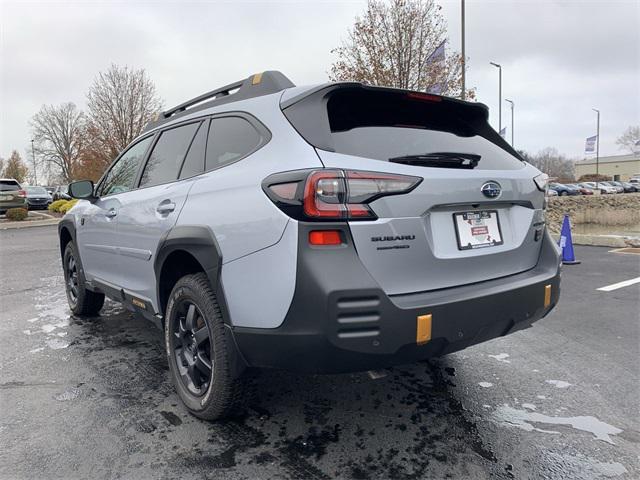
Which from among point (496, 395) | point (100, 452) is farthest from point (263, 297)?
point (496, 395)

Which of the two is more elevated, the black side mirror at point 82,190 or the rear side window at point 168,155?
the rear side window at point 168,155

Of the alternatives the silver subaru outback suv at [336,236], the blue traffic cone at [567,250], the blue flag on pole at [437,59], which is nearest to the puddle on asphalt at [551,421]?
the silver subaru outback suv at [336,236]

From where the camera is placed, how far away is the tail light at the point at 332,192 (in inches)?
78.2

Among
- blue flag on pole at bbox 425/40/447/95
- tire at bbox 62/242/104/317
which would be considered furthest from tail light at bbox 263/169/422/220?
blue flag on pole at bbox 425/40/447/95

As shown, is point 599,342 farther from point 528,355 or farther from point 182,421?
point 182,421

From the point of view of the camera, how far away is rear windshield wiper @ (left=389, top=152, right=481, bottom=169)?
222 centimetres

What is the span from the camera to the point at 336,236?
6.53 ft

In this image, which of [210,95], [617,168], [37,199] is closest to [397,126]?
[210,95]

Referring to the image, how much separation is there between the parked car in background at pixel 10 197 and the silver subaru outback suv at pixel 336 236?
22.5 meters

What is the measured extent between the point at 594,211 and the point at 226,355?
2354 cm

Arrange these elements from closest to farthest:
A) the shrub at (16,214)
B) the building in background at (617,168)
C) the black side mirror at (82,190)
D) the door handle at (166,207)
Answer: the door handle at (166,207), the black side mirror at (82,190), the shrub at (16,214), the building in background at (617,168)

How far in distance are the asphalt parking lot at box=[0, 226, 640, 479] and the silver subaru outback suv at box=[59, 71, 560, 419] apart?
1.05ft

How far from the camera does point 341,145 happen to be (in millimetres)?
2154

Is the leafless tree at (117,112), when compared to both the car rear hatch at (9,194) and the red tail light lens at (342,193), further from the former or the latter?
the red tail light lens at (342,193)
